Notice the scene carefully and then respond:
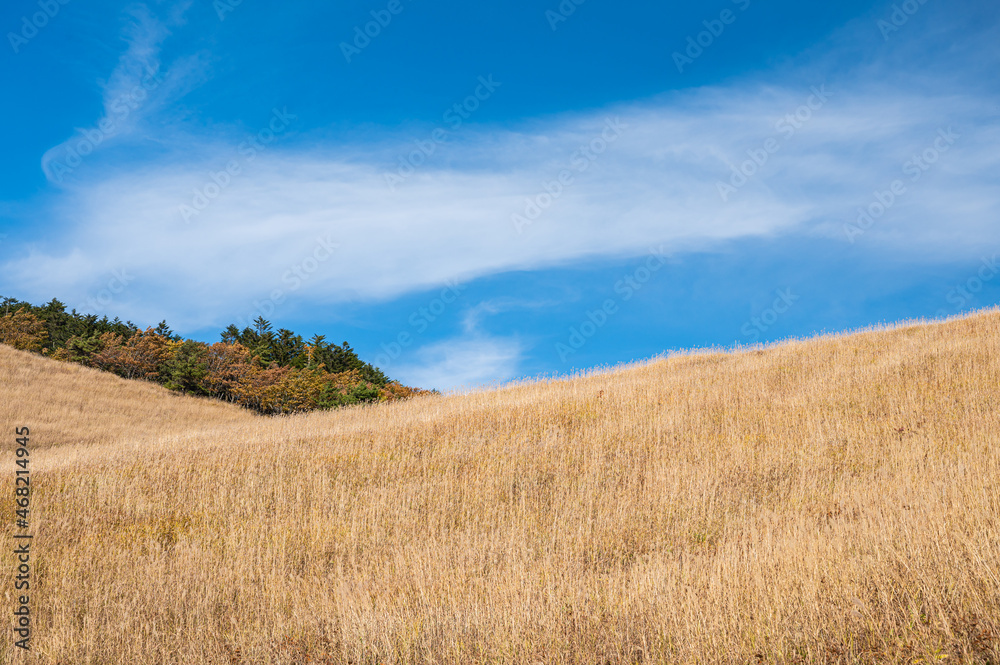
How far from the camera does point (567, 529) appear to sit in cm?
952

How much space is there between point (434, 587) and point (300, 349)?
4370 centimetres

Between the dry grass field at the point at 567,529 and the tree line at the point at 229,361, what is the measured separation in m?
20.9

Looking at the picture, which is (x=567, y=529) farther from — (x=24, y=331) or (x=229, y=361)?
(x=24, y=331)

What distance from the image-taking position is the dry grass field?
5.45 meters

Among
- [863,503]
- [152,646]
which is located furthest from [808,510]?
[152,646]

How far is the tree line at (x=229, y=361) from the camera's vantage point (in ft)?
132

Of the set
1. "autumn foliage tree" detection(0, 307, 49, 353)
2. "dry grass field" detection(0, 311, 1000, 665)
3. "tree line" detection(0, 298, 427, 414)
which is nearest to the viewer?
"dry grass field" detection(0, 311, 1000, 665)

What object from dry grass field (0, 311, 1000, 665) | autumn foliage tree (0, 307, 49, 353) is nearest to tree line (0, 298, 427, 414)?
autumn foliage tree (0, 307, 49, 353)

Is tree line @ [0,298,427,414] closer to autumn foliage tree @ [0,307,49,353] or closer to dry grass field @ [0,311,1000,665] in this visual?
autumn foliage tree @ [0,307,49,353]

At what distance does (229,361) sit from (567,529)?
3874cm

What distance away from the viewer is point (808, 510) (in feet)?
30.8

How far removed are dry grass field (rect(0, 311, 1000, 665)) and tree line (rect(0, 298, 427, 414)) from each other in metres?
20.9

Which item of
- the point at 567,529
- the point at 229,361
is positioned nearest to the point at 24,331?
the point at 229,361

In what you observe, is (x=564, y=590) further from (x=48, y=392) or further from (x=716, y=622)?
(x=48, y=392)
